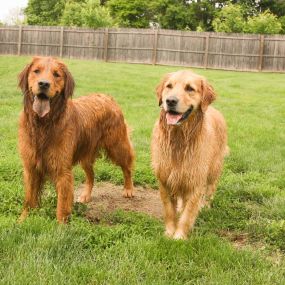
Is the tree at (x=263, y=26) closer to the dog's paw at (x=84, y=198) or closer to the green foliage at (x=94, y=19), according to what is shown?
the green foliage at (x=94, y=19)

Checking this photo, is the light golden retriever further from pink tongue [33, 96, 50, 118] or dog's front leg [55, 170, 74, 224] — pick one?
Result: pink tongue [33, 96, 50, 118]

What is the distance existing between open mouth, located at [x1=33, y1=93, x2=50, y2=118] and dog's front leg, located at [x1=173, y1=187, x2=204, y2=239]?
166cm

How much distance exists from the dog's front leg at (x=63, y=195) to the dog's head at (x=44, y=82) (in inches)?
27.8

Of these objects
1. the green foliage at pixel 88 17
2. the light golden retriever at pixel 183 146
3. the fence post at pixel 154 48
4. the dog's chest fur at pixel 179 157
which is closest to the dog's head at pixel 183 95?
the light golden retriever at pixel 183 146

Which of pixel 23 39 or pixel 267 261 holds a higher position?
pixel 23 39

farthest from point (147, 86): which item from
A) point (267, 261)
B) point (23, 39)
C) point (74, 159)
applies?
point (23, 39)

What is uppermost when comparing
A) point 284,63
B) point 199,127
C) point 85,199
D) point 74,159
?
point 284,63

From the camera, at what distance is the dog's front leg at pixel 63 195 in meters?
4.80

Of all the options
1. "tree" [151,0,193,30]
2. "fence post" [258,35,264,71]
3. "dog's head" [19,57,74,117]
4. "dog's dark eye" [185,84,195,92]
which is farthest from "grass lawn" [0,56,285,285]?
"tree" [151,0,193,30]

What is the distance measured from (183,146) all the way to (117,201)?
161 cm

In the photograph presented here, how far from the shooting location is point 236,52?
26.3 m

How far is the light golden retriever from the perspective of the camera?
14.7 feet

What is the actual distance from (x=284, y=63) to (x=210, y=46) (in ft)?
13.5

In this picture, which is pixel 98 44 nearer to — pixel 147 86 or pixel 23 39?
pixel 23 39
